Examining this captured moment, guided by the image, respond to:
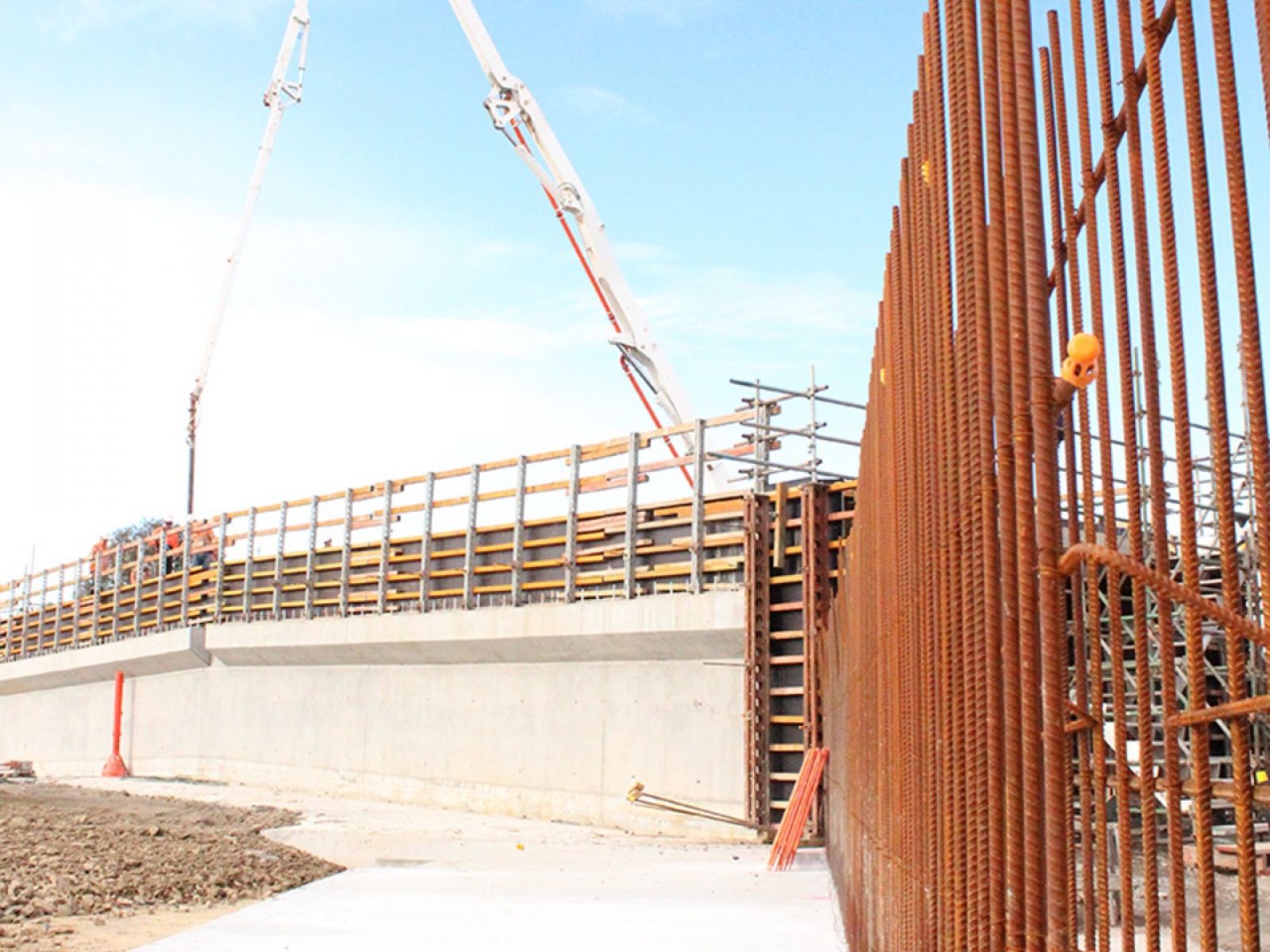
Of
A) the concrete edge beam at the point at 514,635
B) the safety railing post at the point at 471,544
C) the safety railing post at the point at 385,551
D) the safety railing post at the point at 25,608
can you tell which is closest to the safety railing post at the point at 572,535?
the concrete edge beam at the point at 514,635

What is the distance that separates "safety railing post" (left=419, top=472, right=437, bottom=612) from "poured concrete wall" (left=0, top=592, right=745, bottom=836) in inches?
27.2

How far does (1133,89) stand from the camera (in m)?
2.04

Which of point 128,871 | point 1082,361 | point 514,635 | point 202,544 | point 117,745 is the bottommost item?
point 128,871

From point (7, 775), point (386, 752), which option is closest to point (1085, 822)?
point (386, 752)

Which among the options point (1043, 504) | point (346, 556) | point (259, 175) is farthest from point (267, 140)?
point (1043, 504)

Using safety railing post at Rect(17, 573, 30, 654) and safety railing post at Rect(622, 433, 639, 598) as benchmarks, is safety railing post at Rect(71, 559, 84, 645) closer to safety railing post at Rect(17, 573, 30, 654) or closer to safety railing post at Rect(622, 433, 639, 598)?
safety railing post at Rect(17, 573, 30, 654)

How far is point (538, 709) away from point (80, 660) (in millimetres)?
17714

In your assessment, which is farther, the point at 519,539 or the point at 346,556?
the point at 346,556

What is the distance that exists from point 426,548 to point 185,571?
952cm

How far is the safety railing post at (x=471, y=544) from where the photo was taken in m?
21.9

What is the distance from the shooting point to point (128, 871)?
43.4 ft

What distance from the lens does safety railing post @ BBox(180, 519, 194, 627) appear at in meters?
30.0

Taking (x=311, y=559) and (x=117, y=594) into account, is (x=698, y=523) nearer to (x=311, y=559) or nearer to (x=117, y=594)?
(x=311, y=559)

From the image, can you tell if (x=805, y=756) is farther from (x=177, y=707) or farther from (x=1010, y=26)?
(x=177, y=707)
